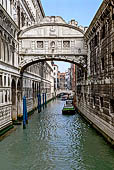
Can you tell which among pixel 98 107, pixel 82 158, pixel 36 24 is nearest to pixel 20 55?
pixel 36 24

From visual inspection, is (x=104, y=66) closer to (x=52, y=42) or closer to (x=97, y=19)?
(x=97, y=19)

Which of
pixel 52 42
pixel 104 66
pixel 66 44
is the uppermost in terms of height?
pixel 52 42

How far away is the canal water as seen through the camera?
6.51 meters

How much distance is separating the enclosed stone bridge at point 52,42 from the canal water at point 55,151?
5037 mm

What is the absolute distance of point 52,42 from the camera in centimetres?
1370

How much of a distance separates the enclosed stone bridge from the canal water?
5037 mm

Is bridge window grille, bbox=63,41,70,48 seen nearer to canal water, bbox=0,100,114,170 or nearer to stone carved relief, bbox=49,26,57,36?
stone carved relief, bbox=49,26,57,36

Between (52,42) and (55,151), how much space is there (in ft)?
25.2

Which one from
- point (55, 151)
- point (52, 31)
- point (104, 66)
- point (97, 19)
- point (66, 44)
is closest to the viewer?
point (55, 151)

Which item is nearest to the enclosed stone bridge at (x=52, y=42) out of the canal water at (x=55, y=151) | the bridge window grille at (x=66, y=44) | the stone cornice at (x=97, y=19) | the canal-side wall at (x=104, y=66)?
the bridge window grille at (x=66, y=44)

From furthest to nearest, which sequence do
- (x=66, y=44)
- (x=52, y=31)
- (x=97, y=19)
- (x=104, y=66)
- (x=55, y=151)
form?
(x=66, y=44), (x=52, y=31), (x=97, y=19), (x=104, y=66), (x=55, y=151)

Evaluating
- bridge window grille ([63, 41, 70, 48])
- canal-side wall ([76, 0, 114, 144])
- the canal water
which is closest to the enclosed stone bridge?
bridge window grille ([63, 41, 70, 48])

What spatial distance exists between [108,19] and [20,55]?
676 centimetres

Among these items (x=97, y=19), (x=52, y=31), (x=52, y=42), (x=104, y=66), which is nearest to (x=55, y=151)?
(x=104, y=66)
